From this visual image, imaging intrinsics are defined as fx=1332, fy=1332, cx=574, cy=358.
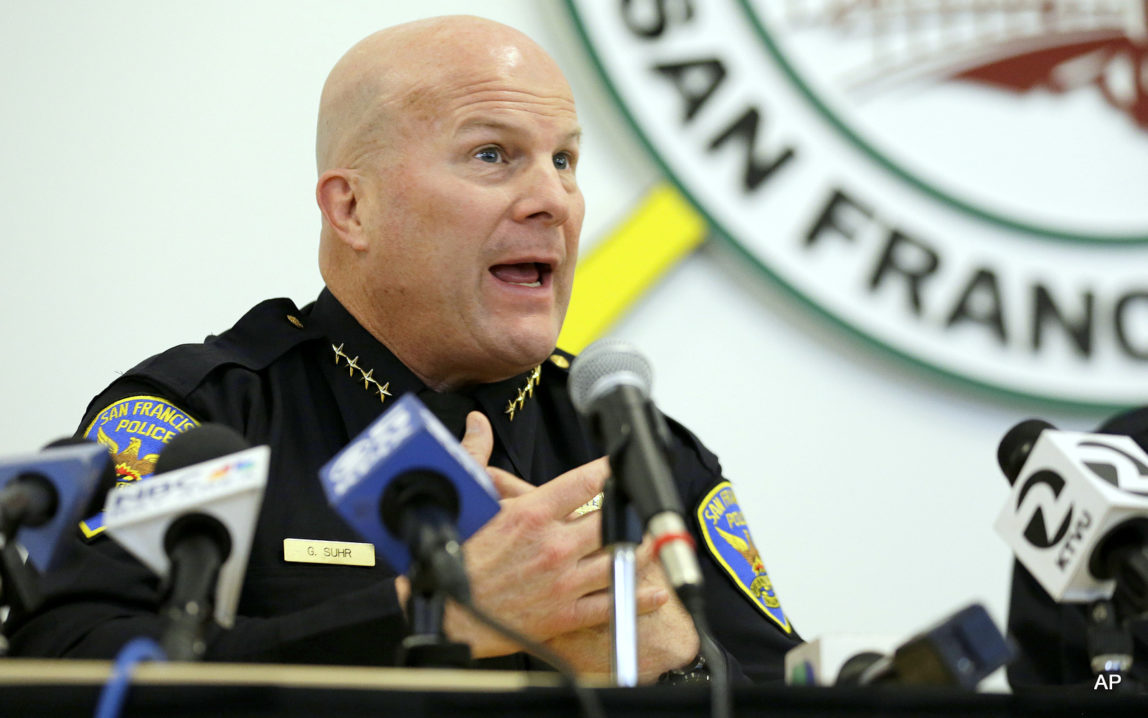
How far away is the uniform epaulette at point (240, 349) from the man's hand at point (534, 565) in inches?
22.7

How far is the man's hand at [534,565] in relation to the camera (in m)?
1.61

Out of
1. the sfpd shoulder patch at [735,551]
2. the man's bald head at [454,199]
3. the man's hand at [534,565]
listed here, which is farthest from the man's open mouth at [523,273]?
the man's hand at [534,565]

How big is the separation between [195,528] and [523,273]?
1.06 meters

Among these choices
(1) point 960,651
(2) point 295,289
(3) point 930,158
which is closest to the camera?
(1) point 960,651

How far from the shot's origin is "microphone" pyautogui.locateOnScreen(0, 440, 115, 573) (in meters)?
1.21

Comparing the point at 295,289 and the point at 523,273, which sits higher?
the point at 295,289

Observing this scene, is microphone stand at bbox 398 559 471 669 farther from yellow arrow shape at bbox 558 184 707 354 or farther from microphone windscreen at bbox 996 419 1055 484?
yellow arrow shape at bbox 558 184 707 354

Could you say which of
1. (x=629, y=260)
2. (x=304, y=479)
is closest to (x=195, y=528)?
(x=304, y=479)

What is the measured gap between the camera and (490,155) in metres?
2.15

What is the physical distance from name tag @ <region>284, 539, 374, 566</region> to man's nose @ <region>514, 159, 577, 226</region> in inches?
22.6

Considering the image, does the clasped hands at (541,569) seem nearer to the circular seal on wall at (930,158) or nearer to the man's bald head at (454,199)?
the man's bald head at (454,199)

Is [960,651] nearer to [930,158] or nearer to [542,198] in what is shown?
[542,198]

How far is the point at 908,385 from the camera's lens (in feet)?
9.71

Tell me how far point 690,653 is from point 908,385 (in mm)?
1346
